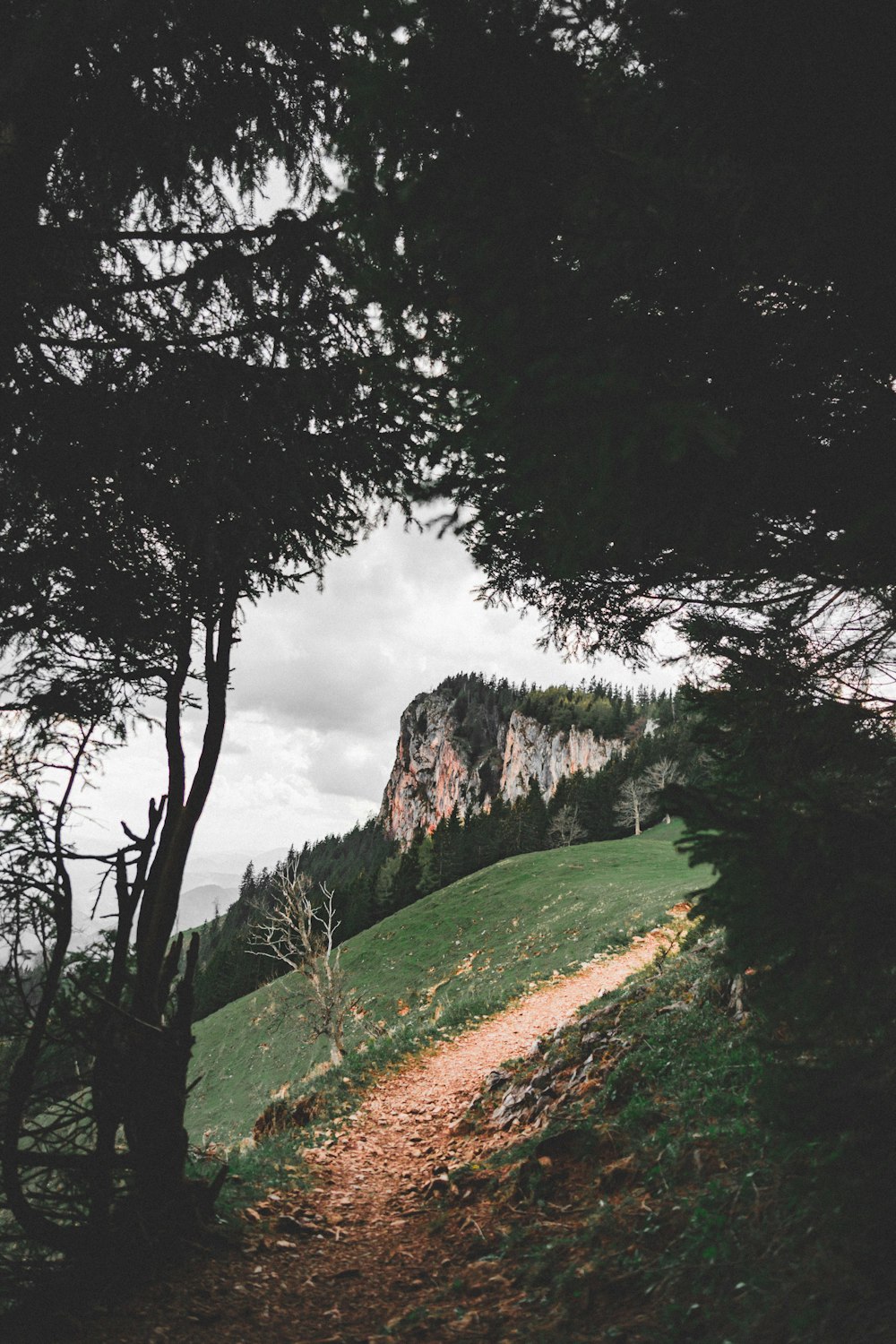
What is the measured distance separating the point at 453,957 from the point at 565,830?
120ft

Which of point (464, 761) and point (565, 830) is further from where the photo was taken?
point (464, 761)

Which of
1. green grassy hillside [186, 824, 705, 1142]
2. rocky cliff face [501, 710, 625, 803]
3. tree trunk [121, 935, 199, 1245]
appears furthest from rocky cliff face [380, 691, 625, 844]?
tree trunk [121, 935, 199, 1245]

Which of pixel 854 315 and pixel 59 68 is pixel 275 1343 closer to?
pixel 854 315

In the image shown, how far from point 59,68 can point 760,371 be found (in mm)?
5127

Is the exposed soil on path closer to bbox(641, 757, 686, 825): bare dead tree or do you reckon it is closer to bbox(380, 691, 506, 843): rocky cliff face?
bbox(641, 757, 686, 825): bare dead tree

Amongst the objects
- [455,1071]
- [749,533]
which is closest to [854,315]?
[749,533]

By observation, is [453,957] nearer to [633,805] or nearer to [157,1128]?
[157,1128]

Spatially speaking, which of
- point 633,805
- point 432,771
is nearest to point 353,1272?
point 633,805

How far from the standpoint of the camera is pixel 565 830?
62.7 m

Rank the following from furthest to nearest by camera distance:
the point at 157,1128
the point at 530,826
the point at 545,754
A: 1. the point at 545,754
2. the point at 530,826
3. the point at 157,1128

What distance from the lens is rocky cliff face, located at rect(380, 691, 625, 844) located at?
372ft

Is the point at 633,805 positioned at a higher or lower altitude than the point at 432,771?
lower

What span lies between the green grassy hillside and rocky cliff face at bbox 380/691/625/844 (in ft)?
229

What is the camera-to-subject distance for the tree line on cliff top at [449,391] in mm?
2271
